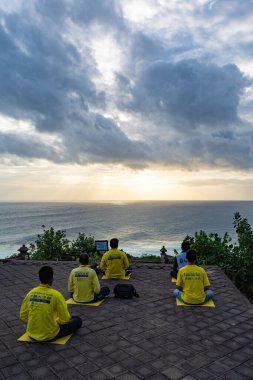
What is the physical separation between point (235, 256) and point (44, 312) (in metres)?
10.8

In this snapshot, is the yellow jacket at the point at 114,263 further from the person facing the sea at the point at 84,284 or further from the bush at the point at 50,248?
the bush at the point at 50,248

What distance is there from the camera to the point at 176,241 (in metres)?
74.8

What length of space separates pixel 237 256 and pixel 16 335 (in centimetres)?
1089

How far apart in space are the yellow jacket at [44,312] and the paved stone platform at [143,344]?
28cm

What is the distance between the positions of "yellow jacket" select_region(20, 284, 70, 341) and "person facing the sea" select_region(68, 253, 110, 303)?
1.93 metres

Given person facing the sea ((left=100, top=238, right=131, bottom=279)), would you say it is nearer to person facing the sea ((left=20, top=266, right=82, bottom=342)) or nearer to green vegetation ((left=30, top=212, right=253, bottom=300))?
green vegetation ((left=30, top=212, right=253, bottom=300))

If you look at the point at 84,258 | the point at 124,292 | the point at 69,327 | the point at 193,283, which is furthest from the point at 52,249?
the point at 69,327

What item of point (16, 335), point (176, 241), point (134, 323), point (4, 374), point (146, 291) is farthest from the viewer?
point (176, 241)

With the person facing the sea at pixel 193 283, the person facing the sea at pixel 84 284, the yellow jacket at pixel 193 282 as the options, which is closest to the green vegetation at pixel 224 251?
Result: the person facing the sea at pixel 193 283

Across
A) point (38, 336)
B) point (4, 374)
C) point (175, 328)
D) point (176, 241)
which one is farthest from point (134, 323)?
point (176, 241)

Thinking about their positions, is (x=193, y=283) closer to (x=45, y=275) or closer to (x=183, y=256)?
(x=183, y=256)

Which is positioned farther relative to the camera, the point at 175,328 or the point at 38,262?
the point at 38,262

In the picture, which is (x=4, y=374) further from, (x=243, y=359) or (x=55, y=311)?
(x=243, y=359)

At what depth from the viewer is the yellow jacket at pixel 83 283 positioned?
7.98m
